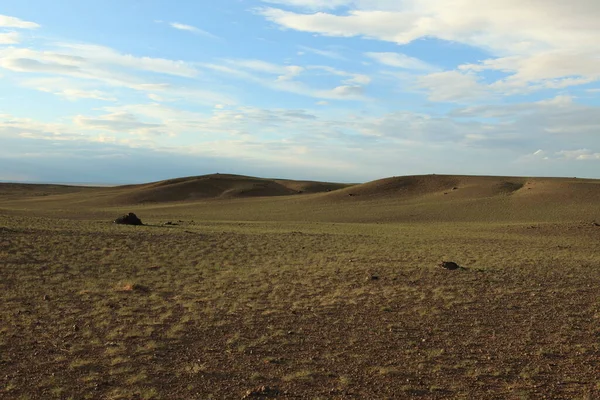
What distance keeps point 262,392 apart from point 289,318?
3.73 meters

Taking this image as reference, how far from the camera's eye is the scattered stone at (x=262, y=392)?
264 inches

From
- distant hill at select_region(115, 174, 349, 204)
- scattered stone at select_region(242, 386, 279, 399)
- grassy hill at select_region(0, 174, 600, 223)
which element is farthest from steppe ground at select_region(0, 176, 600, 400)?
distant hill at select_region(115, 174, 349, 204)

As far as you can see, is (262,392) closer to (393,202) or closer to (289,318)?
(289,318)

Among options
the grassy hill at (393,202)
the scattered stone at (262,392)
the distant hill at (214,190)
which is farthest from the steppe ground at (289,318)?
the distant hill at (214,190)

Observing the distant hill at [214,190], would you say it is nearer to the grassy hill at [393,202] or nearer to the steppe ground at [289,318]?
the grassy hill at [393,202]

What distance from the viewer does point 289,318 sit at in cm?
1048

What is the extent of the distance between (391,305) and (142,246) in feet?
39.7

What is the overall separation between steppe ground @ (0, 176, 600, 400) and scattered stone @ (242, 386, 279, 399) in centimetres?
3

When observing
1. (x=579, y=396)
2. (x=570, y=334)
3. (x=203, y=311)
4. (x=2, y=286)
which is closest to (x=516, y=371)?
(x=579, y=396)

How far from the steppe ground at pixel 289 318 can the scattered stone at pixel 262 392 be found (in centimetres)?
3

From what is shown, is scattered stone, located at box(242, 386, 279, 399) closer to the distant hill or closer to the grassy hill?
the grassy hill

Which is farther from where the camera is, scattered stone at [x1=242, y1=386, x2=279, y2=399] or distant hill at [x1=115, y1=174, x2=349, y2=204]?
distant hill at [x1=115, y1=174, x2=349, y2=204]

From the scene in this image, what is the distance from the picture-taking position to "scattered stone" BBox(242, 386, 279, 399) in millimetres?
6701

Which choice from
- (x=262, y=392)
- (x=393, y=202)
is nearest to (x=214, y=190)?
(x=393, y=202)
